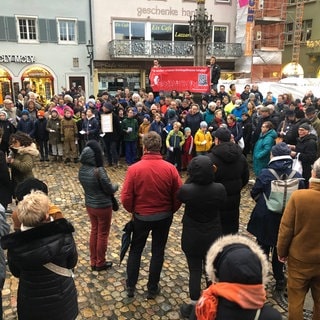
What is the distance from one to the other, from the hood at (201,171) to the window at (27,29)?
2204cm

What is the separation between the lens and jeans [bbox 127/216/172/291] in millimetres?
3809

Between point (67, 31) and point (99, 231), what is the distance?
848 inches

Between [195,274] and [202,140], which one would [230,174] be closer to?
[195,274]

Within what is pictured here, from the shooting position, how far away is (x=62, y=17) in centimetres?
2230

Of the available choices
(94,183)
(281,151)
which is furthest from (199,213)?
(94,183)

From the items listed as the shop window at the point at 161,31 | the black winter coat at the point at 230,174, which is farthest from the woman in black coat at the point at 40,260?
the shop window at the point at 161,31

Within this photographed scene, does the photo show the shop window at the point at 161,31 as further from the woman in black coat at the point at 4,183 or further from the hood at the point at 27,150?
the woman in black coat at the point at 4,183

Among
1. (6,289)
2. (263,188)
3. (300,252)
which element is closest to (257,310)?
(300,252)

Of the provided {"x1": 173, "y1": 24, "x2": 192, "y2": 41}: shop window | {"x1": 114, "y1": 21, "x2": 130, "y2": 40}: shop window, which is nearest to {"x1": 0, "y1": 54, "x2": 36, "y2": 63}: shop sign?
{"x1": 114, "y1": 21, "x2": 130, "y2": 40}: shop window

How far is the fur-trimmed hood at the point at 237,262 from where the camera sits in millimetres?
1735

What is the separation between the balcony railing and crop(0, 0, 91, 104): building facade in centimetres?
232

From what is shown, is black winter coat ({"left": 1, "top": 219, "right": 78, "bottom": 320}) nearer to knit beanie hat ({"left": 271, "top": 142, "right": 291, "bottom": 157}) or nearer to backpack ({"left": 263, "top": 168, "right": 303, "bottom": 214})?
backpack ({"left": 263, "top": 168, "right": 303, "bottom": 214})

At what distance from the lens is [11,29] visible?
21.3m

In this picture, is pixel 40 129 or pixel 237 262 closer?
pixel 237 262
